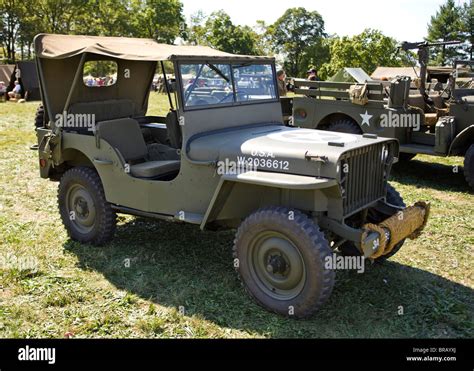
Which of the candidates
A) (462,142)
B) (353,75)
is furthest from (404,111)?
(353,75)

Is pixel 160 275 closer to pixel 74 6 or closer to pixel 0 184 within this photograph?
pixel 0 184

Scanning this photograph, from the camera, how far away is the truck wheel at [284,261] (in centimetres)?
349

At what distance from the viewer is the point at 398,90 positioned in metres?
7.98

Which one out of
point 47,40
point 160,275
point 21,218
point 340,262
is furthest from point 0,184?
point 340,262

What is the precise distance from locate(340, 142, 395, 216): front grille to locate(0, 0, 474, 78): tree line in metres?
29.8

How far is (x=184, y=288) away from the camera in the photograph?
421 cm

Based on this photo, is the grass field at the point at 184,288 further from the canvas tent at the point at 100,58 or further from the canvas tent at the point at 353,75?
the canvas tent at the point at 353,75

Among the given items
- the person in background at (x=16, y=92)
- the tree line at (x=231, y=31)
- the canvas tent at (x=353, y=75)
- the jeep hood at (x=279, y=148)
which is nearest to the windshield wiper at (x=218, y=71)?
the jeep hood at (x=279, y=148)

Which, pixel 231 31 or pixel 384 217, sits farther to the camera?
pixel 231 31

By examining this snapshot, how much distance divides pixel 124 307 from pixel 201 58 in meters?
2.12

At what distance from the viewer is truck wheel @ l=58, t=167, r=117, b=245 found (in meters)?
4.88

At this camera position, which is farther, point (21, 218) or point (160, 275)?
point (21, 218)

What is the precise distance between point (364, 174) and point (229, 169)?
105 cm

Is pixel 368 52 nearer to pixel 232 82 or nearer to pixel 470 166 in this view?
pixel 470 166
